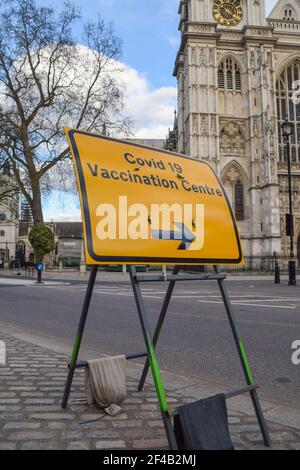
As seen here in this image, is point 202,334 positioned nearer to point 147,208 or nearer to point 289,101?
point 147,208

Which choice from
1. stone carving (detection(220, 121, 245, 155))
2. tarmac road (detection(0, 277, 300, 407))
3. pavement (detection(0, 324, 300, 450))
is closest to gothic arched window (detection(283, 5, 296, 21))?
stone carving (detection(220, 121, 245, 155))

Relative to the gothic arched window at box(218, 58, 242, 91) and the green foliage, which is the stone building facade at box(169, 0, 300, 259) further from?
the green foliage

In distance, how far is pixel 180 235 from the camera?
2.53 meters

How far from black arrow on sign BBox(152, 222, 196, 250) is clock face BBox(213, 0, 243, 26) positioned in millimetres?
43658

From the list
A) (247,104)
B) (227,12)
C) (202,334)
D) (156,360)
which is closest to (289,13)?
(227,12)

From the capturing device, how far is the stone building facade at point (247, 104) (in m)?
36.9

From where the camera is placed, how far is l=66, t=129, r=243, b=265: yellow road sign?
2.27m

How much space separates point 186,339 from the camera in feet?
18.6

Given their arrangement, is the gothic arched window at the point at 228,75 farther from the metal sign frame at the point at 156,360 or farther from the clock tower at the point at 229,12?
the metal sign frame at the point at 156,360

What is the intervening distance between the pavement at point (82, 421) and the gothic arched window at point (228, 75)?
39.9 meters

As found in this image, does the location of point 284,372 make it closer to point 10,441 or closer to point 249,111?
point 10,441

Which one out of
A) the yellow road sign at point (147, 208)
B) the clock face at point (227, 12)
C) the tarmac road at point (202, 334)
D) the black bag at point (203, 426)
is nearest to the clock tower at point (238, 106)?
the clock face at point (227, 12)

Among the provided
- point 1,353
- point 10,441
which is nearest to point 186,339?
point 1,353

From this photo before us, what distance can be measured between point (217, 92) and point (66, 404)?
39.5m
